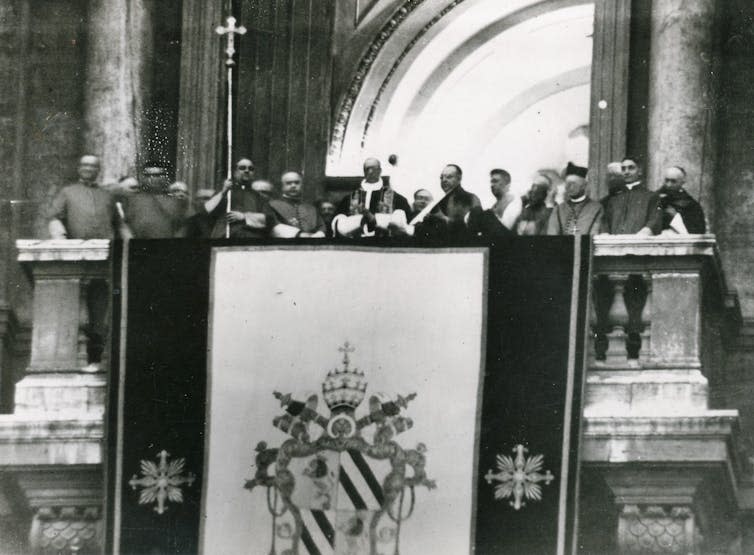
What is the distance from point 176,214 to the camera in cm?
2291

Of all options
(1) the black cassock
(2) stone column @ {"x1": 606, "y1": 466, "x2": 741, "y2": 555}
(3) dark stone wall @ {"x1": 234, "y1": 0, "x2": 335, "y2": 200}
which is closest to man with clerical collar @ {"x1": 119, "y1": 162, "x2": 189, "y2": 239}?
(3) dark stone wall @ {"x1": 234, "y1": 0, "x2": 335, "y2": 200}

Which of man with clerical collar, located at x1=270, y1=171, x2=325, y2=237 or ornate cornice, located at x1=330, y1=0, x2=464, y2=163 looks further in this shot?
ornate cornice, located at x1=330, y1=0, x2=464, y2=163

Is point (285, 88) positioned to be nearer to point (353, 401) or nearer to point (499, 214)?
point (499, 214)

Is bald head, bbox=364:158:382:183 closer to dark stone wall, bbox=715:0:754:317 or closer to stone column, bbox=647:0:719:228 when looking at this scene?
stone column, bbox=647:0:719:228

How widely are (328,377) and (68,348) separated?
1.90 meters

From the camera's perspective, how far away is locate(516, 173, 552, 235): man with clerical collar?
22.3m

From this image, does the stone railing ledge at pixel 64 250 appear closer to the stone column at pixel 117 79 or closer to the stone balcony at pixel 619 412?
the stone balcony at pixel 619 412

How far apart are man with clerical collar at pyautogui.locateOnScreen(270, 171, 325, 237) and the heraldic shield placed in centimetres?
164

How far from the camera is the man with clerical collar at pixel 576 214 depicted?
2214cm

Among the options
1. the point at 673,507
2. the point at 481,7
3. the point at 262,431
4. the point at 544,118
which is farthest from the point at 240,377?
the point at 544,118

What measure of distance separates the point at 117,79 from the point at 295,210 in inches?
86.8

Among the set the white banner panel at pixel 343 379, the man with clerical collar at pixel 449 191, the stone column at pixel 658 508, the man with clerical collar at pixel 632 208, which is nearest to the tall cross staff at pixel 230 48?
the man with clerical collar at pixel 449 191

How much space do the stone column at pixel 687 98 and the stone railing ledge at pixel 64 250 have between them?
14.3 feet

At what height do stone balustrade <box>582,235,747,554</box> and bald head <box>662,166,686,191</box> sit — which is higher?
bald head <box>662,166,686,191</box>
